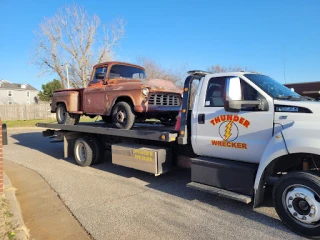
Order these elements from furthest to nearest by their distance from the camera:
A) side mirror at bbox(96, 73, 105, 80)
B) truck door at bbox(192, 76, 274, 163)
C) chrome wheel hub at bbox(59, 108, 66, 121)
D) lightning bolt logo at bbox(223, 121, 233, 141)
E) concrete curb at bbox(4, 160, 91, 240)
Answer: chrome wheel hub at bbox(59, 108, 66, 121) → side mirror at bbox(96, 73, 105, 80) → lightning bolt logo at bbox(223, 121, 233, 141) → truck door at bbox(192, 76, 274, 163) → concrete curb at bbox(4, 160, 91, 240)

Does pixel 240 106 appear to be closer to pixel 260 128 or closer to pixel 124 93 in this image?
pixel 260 128

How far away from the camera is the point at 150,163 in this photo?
18.4 ft

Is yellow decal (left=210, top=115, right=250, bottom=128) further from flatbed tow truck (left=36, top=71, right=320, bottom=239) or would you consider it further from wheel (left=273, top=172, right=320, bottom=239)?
wheel (left=273, top=172, right=320, bottom=239)

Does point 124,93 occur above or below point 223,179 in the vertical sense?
above

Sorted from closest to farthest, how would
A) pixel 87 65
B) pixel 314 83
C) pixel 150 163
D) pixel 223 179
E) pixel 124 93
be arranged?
pixel 223 179
pixel 150 163
pixel 124 93
pixel 314 83
pixel 87 65

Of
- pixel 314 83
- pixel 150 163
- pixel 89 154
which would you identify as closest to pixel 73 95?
pixel 89 154

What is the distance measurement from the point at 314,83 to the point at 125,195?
1925 centimetres

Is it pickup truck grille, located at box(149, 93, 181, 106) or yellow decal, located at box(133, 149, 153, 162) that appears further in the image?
pickup truck grille, located at box(149, 93, 181, 106)

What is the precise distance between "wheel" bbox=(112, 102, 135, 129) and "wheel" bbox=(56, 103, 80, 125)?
2.46 metres

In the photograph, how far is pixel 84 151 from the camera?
26.0 ft

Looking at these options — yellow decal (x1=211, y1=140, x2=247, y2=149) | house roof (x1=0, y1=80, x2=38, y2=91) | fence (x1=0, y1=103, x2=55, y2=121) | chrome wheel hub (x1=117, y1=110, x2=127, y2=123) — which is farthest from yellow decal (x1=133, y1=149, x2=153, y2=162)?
house roof (x1=0, y1=80, x2=38, y2=91)

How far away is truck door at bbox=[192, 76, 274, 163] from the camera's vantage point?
4082 millimetres

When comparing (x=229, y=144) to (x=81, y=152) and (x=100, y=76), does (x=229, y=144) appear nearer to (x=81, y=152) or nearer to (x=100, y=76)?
(x=100, y=76)

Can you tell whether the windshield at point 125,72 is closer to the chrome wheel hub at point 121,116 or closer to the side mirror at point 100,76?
the side mirror at point 100,76
